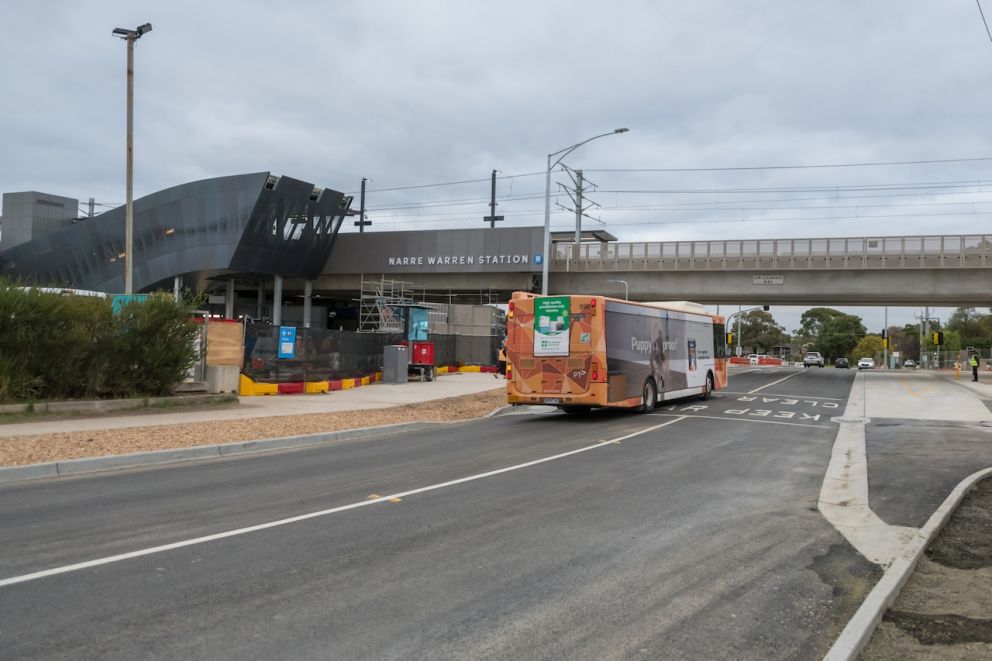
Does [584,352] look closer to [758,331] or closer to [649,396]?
[649,396]

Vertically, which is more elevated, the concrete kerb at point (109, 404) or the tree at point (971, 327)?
the tree at point (971, 327)

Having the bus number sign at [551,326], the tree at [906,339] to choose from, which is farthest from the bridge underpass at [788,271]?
the tree at [906,339]

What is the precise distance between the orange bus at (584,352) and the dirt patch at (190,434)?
214 cm

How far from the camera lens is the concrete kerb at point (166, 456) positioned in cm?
962

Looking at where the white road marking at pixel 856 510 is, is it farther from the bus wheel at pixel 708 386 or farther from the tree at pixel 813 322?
the tree at pixel 813 322

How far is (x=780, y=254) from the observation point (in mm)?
43781

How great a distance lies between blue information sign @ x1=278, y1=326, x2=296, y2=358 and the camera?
22.4 metres

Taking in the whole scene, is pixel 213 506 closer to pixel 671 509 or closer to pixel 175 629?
pixel 175 629

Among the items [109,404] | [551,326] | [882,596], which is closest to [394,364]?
[551,326]

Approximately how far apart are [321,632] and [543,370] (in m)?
14.1

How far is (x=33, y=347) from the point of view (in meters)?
15.0

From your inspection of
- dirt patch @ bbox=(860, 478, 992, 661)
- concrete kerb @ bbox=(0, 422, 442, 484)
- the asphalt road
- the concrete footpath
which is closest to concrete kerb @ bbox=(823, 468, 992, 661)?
dirt patch @ bbox=(860, 478, 992, 661)

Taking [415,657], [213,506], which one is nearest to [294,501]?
[213,506]

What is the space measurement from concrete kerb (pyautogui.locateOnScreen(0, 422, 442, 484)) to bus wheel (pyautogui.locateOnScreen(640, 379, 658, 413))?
786 centimetres
